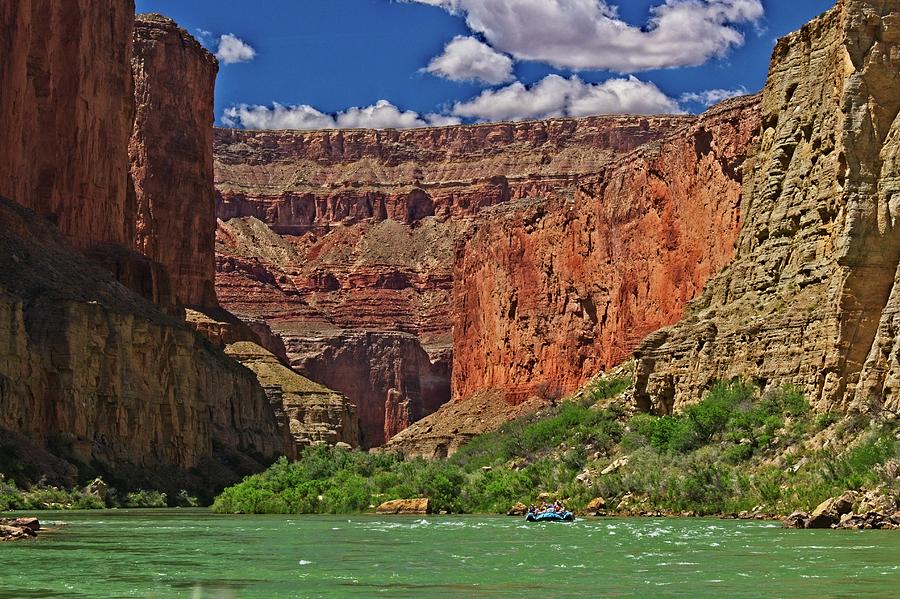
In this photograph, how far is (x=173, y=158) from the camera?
150 meters

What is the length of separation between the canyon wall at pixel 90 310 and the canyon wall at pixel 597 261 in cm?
1836

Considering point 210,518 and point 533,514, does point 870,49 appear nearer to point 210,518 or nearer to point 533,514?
point 533,514

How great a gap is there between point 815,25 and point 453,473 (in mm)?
22834

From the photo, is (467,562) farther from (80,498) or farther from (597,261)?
(597,261)

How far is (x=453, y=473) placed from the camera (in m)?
70.8

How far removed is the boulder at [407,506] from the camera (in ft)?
223

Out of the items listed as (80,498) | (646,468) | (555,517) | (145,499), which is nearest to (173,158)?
(145,499)

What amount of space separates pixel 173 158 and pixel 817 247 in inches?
3843

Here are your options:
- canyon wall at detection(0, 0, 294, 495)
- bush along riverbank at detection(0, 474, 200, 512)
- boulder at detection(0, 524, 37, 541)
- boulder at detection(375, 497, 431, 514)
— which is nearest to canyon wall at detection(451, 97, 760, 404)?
canyon wall at detection(0, 0, 294, 495)

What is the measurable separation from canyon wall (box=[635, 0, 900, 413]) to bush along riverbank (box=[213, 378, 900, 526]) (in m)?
1.43

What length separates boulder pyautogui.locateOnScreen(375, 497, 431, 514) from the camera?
68.0 m

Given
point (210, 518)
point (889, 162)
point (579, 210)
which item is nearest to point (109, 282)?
point (579, 210)

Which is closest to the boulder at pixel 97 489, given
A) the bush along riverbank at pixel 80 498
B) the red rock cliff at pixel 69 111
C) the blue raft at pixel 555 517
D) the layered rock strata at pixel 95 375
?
the bush along riverbank at pixel 80 498

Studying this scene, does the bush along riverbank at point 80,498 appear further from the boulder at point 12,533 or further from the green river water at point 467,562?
the boulder at point 12,533
